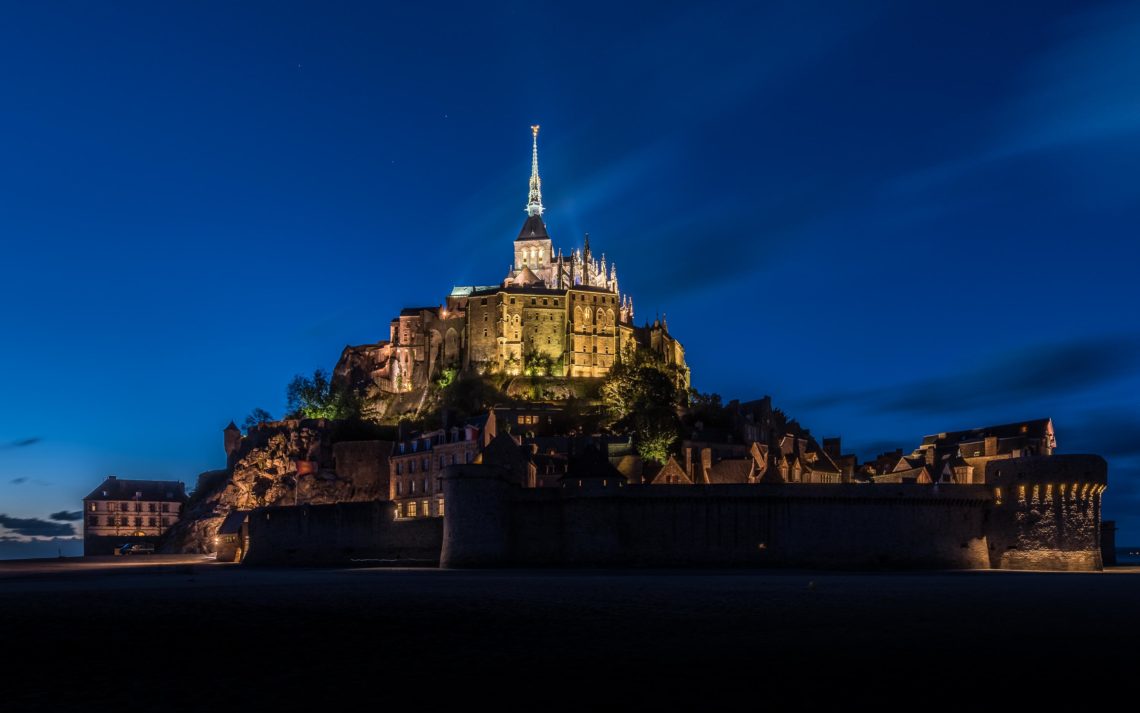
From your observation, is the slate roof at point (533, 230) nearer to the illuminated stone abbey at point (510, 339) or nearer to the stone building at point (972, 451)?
the illuminated stone abbey at point (510, 339)

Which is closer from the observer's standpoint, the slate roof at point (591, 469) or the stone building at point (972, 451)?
the slate roof at point (591, 469)

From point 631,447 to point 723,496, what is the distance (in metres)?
24.0

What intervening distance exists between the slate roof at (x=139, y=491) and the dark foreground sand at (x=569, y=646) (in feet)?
231

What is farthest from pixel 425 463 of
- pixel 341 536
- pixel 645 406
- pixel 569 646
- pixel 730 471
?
pixel 569 646

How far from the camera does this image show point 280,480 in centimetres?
8312

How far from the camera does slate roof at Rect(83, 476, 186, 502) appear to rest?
104 meters

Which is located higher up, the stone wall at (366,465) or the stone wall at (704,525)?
the stone wall at (366,465)

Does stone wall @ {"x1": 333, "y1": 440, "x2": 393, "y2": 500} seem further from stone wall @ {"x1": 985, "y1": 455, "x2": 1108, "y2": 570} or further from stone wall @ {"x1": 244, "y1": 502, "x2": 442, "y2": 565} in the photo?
stone wall @ {"x1": 985, "y1": 455, "x2": 1108, "y2": 570}

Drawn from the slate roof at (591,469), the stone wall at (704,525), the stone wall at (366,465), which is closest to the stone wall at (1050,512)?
the stone wall at (704,525)

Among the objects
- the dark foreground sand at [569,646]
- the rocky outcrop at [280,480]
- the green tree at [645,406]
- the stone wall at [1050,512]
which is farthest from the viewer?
the green tree at [645,406]

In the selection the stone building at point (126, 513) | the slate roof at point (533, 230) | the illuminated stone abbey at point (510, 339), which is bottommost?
the stone building at point (126, 513)

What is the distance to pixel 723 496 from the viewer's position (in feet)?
169

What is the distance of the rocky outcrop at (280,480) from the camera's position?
256ft

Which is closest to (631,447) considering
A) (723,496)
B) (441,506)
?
(441,506)
